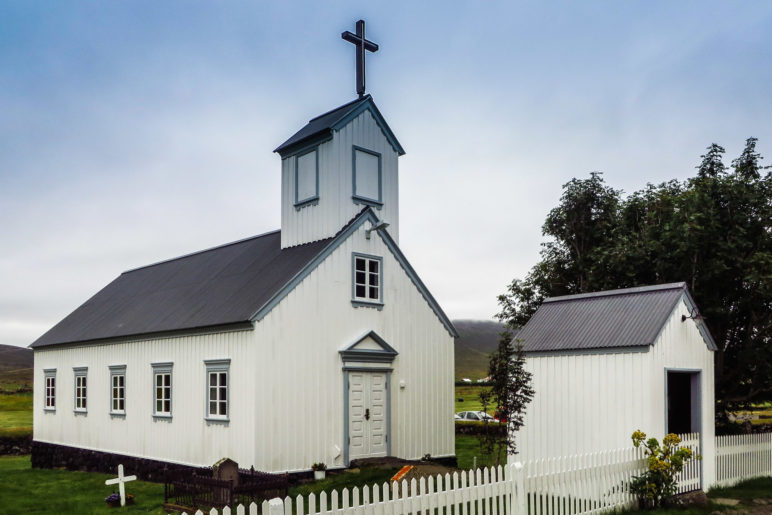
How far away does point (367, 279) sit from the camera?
20750 millimetres

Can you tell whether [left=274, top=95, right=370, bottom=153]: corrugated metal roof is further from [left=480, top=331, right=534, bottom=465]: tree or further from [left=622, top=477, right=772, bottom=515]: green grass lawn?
[left=622, top=477, right=772, bottom=515]: green grass lawn

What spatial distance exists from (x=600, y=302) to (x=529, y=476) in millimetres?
6994

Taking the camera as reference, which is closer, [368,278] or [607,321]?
[607,321]

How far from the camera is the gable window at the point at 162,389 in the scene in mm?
21422

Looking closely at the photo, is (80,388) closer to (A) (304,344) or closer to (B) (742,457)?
(A) (304,344)

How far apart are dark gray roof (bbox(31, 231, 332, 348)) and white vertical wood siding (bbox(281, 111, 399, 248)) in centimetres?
53

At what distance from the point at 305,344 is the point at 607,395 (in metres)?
7.39

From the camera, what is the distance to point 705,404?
17203 mm

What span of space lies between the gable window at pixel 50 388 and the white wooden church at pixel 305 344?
13.4 feet

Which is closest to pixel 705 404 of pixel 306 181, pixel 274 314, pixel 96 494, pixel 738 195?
pixel 738 195

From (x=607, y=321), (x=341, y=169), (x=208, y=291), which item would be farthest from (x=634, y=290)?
(x=208, y=291)

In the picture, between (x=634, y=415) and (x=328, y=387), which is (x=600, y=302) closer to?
(x=634, y=415)

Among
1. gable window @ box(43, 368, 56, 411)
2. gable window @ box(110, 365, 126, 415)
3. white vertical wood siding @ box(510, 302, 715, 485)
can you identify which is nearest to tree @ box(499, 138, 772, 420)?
white vertical wood siding @ box(510, 302, 715, 485)

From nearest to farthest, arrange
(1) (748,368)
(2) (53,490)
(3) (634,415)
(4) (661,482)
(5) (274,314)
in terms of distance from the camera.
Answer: (4) (661,482) < (3) (634,415) < (5) (274,314) < (2) (53,490) < (1) (748,368)
